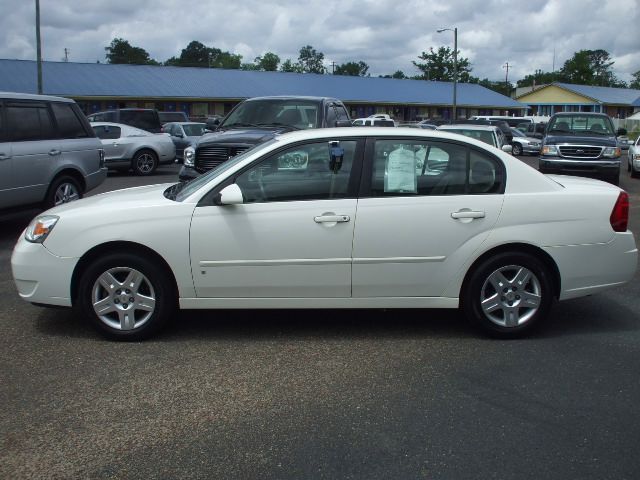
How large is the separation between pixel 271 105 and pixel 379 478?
348 inches

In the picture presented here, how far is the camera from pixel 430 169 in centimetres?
526

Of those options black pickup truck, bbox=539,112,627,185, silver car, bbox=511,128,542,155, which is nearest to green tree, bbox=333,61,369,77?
silver car, bbox=511,128,542,155

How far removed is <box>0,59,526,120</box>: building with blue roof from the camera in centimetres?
4325

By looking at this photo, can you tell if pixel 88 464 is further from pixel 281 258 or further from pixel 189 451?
→ pixel 281 258

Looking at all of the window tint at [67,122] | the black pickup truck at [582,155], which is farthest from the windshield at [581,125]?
the window tint at [67,122]

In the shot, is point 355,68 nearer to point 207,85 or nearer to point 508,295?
point 207,85

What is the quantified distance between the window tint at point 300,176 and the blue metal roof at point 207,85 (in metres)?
37.9

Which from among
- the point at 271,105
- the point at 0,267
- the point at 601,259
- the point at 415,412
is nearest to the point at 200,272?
the point at 415,412

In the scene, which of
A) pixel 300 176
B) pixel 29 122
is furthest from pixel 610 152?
pixel 300 176

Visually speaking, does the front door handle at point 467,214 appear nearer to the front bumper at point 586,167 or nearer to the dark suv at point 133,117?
the front bumper at point 586,167

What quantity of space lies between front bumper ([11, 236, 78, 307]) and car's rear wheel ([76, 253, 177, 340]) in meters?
0.12

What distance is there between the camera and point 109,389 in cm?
429

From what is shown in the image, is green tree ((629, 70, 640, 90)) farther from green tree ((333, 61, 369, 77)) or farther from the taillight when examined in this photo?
the taillight

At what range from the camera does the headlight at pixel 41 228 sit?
5.15 m
